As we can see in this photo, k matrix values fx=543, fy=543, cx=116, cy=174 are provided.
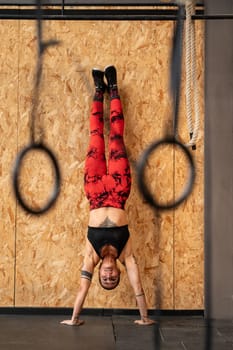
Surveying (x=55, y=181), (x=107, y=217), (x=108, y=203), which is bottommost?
(x=107, y=217)

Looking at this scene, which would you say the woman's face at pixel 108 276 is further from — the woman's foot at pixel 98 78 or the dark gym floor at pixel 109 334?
the woman's foot at pixel 98 78

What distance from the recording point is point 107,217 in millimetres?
3918

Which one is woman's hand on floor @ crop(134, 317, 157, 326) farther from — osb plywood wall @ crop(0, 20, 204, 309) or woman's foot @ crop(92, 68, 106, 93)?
woman's foot @ crop(92, 68, 106, 93)

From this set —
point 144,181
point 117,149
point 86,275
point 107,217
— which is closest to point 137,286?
point 86,275

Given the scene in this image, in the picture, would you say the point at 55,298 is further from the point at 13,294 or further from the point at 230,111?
the point at 230,111

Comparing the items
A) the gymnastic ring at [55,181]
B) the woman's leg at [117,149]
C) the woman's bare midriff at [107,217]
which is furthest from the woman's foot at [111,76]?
the woman's bare midriff at [107,217]

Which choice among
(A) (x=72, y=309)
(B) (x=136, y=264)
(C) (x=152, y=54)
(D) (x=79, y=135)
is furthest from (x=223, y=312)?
(C) (x=152, y=54)

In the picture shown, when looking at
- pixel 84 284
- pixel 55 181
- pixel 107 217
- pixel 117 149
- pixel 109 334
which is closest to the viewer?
pixel 109 334

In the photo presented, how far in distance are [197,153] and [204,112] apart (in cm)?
32

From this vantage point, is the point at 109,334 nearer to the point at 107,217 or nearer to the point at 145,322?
the point at 145,322

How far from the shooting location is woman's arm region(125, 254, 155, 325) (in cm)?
379

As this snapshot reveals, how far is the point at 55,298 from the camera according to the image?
421 cm

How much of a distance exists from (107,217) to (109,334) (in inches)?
31.9

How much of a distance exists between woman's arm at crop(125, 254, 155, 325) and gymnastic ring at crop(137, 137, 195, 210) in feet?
1.79
